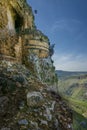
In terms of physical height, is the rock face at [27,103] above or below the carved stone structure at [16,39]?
below

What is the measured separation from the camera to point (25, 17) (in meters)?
36.7

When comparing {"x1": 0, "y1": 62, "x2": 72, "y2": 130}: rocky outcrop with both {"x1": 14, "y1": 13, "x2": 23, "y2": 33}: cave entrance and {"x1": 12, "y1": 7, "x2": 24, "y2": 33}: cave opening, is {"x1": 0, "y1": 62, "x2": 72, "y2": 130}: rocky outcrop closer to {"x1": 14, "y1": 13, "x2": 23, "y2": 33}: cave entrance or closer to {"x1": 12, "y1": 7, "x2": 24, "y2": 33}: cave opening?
{"x1": 12, "y1": 7, "x2": 24, "y2": 33}: cave opening

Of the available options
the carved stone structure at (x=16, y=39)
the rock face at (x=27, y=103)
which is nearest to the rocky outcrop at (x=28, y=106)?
the rock face at (x=27, y=103)

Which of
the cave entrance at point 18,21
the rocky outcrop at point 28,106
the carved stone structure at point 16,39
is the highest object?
the cave entrance at point 18,21

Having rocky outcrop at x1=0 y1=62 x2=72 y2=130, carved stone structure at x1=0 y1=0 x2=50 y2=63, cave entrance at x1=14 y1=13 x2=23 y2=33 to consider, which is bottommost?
rocky outcrop at x1=0 y1=62 x2=72 y2=130

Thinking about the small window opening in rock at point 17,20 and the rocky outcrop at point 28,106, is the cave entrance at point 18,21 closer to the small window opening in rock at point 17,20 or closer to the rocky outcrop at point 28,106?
Result: the small window opening in rock at point 17,20

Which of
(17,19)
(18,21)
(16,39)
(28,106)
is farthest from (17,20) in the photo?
(28,106)

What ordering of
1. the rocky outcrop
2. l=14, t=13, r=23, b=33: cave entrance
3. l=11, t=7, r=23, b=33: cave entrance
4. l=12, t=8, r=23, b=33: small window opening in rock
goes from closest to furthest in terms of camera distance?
the rocky outcrop, l=11, t=7, r=23, b=33: cave entrance, l=12, t=8, r=23, b=33: small window opening in rock, l=14, t=13, r=23, b=33: cave entrance

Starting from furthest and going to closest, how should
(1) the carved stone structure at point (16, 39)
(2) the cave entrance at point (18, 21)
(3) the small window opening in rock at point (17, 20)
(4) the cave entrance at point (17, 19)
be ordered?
(2) the cave entrance at point (18, 21) → (3) the small window opening in rock at point (17, 20) → (4) the cave entrance at point (17, 19) → (1) the carved stone structure at point (16, 39)

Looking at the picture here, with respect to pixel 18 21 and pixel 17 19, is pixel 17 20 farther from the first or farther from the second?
pixel 18 21

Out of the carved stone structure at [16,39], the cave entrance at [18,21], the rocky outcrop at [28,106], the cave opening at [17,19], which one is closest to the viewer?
the rocky outcrop at [28,106]

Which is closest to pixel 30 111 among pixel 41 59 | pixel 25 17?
pixel 41 59

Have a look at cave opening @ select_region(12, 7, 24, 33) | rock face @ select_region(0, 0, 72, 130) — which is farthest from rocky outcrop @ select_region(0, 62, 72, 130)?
cave opening @ select_region(12, 7, 24, 33)

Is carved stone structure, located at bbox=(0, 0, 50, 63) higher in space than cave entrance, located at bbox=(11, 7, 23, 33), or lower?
lower
